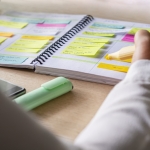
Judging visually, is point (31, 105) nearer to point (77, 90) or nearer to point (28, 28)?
point (77, 90)

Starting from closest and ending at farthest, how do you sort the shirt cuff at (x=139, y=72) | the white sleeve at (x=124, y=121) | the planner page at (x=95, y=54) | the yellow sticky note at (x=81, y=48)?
the white sleeve at (x=124, y=121) → the shirt cuff at (x=139, y=72) → the planner page at (x=95, y=54) → the yellow sticky note at (x=81, y=48)

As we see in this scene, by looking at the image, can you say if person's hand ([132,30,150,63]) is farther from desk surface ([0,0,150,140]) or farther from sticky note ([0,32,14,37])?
sticky note ([0,32,14,37])

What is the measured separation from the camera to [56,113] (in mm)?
637

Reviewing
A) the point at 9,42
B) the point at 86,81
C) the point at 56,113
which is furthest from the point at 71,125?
the point at 9,42

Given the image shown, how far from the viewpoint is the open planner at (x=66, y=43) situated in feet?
2.47

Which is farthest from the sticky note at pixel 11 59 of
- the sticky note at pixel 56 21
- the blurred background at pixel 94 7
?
the blurred background at pixel 94 7

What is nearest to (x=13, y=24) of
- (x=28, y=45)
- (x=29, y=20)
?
(x=29, y=20)

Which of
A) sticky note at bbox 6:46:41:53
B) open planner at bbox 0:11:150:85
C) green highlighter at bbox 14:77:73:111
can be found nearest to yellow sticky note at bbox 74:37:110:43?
open planner at bbox 0:11:150:85

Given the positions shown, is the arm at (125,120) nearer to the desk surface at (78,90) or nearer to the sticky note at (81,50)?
the desk surface at (78,90)

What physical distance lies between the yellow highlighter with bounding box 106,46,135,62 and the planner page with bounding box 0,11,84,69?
168mm

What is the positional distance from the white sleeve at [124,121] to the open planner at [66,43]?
15 centimetres

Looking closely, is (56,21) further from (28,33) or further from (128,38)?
(128,38)

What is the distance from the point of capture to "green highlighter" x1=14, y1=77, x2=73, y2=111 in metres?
0.64

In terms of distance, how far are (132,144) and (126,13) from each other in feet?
2.15
